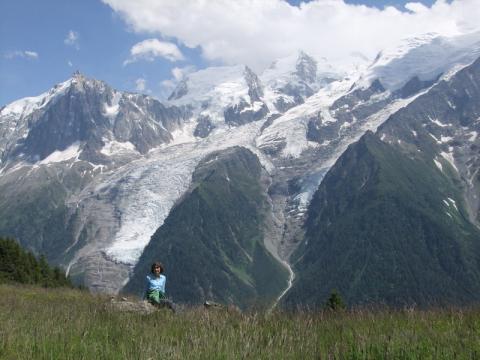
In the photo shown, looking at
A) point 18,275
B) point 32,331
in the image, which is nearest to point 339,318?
point 32,331

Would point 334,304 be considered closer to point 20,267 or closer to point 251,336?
point 251,336

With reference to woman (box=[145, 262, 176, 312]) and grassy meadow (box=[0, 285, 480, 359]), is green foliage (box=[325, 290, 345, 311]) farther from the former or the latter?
woman (box=[145, 262, 176, 312])

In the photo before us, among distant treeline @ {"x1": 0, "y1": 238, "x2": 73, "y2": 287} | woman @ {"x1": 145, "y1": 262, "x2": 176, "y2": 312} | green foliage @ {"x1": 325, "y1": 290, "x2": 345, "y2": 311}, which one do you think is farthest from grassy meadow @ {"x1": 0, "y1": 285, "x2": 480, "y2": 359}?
distant treeline @ {"x1": 0, "y1": 238, "x2": 73, "y2": 287}

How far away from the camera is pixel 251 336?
8547mm

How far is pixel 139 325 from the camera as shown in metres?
9.72

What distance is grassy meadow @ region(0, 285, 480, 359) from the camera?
24.9 ft

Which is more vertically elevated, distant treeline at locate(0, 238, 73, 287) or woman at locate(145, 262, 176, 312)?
woman at locate(145, 262, 176, 312)

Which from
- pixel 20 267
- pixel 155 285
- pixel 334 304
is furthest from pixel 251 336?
pixel 20 267

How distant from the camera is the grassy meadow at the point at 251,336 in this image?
7.58 meters

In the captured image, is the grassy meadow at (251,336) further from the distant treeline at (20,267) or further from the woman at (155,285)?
the distant treeline at (20,267)

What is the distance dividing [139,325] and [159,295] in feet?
30.8

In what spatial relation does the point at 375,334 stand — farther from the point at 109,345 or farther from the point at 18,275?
the point at 18,275

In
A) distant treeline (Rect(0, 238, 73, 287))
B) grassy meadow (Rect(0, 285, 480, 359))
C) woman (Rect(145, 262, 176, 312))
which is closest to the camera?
grassy meadow (Rect(0, 285, 480, 359))

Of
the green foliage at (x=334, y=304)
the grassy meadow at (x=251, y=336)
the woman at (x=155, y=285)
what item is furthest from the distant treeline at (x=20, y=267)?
the grassy meadow at (x=251, y=336)
